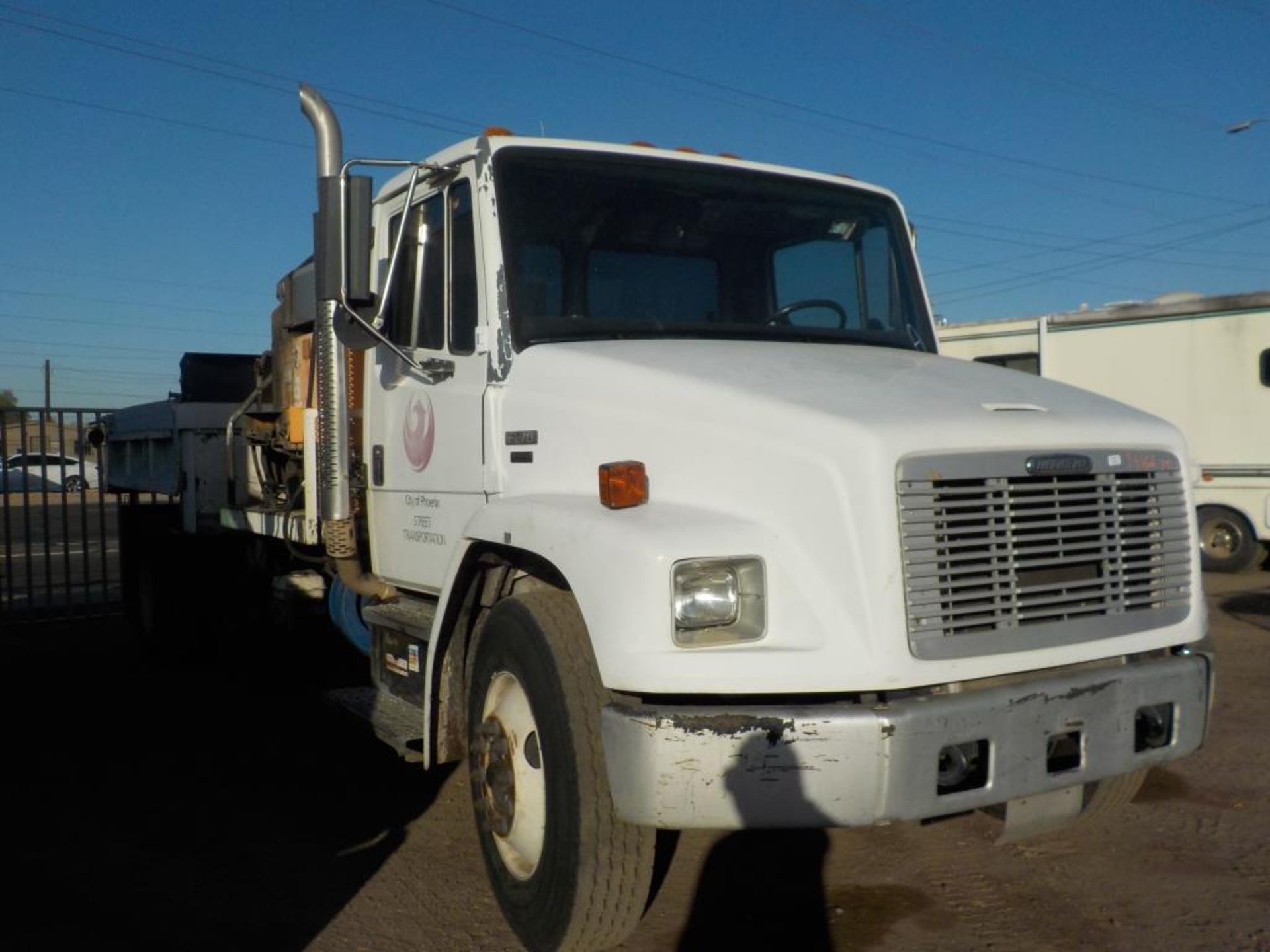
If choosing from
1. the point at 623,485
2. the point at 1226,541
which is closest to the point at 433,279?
the point at 623,485

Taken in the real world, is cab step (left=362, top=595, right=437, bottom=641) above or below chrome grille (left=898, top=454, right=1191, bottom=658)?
below

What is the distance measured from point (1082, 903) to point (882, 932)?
31.5 inches

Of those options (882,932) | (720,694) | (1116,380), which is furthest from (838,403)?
(1116,380)

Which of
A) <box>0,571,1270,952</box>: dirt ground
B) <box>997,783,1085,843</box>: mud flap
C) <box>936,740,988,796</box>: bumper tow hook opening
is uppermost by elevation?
<box>936,740,988,796</box>: bumper tow hook opening

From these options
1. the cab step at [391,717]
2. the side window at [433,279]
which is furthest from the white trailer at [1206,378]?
the side window at [433,279]

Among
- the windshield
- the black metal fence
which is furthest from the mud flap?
the black metal fence

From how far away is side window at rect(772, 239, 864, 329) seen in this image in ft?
16.3

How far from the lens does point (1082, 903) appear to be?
441 cm

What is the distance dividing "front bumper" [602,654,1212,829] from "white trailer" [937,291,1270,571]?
35.5ft

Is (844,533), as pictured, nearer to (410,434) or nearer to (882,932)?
(882,932)

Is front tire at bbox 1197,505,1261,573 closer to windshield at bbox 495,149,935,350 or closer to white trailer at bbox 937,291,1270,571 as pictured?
white trailer at bbox 937,291,1270,571

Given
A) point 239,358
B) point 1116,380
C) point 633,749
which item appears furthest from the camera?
point 1116,380

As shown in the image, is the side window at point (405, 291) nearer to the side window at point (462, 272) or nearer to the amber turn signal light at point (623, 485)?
the side window at point (462, 272)

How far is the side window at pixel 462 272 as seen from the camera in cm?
465
